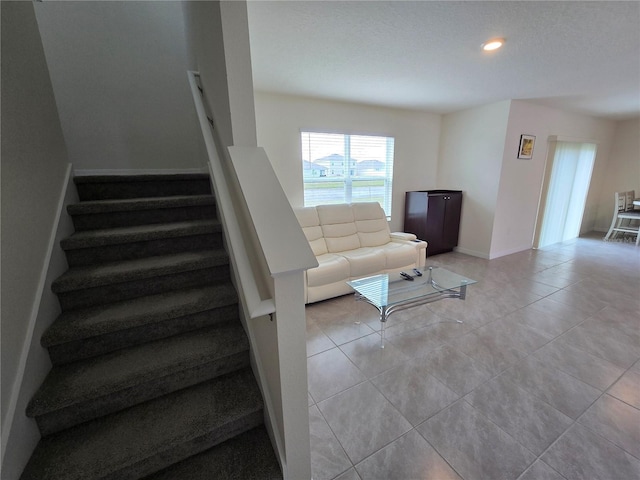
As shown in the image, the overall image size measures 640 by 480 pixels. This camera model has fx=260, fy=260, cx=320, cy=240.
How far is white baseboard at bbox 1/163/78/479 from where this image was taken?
32.8 inches

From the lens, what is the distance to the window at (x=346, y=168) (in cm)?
364

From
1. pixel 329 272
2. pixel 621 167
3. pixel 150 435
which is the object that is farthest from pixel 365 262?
pixel 621 167

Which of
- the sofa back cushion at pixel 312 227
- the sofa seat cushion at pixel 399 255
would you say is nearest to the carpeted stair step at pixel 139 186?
the sofa back cushion at pixel 312 227

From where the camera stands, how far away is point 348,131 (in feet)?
12.5

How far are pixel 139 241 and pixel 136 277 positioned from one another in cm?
25

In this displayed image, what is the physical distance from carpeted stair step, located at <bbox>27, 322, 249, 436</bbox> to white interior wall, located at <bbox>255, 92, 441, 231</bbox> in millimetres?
2576

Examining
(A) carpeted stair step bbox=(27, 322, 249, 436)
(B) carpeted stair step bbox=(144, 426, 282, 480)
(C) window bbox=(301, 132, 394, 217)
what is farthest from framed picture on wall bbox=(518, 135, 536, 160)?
(B) carpeted stair step bbox=(144, 426, 282, 480)

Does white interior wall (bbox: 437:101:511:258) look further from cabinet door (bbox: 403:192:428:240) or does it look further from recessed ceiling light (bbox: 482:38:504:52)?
recessed ceiling light (bbox: 482:38:504:52)

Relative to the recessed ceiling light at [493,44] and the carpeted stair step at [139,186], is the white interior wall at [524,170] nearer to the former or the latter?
the recessed ceiling light at [493,44]

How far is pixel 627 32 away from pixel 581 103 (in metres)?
2.63

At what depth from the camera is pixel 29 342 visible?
98 centimetres

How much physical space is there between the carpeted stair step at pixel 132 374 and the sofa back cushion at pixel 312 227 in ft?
6.87

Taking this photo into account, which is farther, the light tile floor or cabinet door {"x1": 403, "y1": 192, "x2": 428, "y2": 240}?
cabinet door {"x1": 403, "y1": 192, "x2": 428, "y2": 240}

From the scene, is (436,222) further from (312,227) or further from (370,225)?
(312,227)
